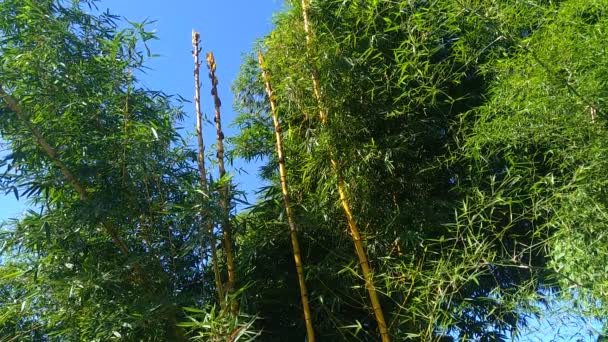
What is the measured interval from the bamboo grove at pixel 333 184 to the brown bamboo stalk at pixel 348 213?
1 centimetres

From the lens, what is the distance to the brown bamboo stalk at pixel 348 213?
3012 millimetres

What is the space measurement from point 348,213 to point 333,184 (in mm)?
213

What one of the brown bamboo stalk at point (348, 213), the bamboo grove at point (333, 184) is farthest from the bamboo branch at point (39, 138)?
the brown bamboo stalk at point (348, 213)

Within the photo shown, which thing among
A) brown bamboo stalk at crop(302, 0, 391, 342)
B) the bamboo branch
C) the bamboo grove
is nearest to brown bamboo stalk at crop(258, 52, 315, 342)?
the bamboo grove

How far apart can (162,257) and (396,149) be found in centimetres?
142

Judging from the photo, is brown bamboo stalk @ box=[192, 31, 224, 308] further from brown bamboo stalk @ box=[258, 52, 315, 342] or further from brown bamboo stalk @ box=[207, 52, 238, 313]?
brown bamboo stalk @ box=[258, 52, 315, 342]

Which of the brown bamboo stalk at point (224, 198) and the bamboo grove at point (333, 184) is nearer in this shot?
the bamboo grove at point (333, 184)

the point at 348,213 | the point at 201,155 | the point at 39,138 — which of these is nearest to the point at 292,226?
the point at 348,213

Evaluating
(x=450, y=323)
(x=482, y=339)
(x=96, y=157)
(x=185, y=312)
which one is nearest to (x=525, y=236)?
(x=482, y=339)

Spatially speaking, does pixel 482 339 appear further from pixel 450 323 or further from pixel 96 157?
pixel 96 157

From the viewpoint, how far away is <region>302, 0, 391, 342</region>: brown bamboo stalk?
9.88ft

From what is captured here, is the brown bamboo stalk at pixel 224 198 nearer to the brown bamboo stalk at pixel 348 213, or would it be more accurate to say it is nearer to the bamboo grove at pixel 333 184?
the bamboo grove at pixel 333 184

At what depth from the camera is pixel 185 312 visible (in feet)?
9.82

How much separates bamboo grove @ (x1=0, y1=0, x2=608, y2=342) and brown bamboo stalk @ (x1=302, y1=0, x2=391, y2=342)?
0.04 ft
